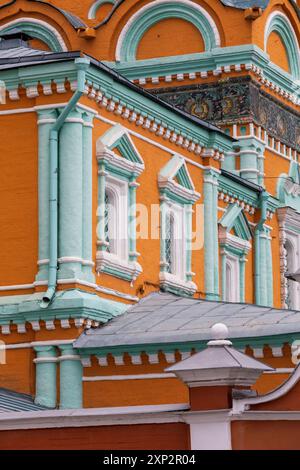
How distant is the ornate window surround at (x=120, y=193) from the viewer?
24516 mm

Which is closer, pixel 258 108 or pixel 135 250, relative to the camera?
pixel 135 250

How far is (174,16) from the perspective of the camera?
106 feet

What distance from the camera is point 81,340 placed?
2361cm

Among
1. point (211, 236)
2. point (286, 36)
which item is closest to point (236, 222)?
point (211, 236)

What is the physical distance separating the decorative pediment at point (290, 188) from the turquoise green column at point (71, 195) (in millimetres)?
9257

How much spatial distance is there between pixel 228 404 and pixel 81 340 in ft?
18.9

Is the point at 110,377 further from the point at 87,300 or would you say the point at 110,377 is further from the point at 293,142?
the point at 293,142

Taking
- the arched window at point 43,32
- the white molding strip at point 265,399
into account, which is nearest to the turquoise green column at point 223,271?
the arched window at point 43,32

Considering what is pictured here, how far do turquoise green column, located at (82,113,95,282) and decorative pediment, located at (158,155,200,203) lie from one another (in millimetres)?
2342

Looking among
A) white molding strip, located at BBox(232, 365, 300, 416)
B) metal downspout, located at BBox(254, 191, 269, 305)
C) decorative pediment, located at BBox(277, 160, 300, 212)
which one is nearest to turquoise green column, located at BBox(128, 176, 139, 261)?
metal downspout, located at BBox(254, 191, 269, 305)

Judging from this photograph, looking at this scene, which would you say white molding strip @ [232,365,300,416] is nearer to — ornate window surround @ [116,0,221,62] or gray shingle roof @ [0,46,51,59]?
gray shingle roof @ [0,46,51,59]

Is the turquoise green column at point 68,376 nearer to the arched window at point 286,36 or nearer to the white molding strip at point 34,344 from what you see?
the white molding strip at point 34,344

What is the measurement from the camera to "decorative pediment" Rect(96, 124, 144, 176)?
24.6 m
